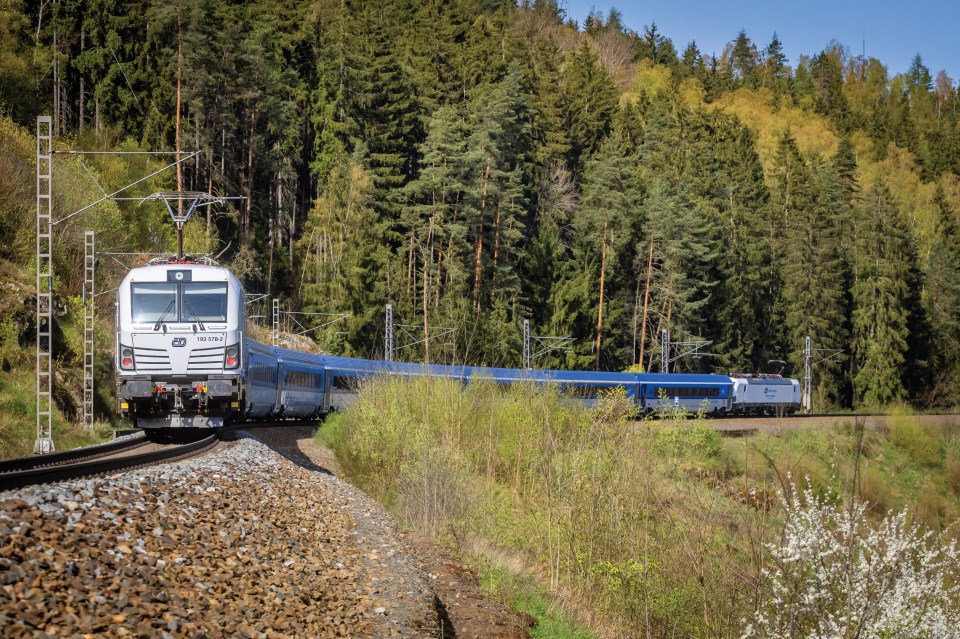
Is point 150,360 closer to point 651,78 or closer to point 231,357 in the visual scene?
point 231,357

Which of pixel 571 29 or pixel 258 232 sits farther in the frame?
pixel 571 29

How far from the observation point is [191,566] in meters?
7.68

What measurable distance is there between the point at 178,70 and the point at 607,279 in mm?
29520

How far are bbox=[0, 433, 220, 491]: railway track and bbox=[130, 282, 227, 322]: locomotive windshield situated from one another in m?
2.32

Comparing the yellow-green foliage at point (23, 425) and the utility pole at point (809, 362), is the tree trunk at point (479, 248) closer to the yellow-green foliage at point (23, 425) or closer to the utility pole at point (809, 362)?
the utility pole at point (809, 362)

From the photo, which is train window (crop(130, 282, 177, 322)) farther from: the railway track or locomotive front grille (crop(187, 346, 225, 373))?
the railway track

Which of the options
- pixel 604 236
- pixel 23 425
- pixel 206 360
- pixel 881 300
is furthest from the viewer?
pixel 881 300

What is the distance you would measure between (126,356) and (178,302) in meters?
1.36

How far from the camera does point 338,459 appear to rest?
2400 cm

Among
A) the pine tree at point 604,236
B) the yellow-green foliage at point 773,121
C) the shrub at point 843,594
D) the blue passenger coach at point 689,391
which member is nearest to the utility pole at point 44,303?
the shrub at point 843,594

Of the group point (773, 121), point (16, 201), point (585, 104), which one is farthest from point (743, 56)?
point (16, 201)

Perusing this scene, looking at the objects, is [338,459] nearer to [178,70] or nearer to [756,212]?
[178,70]

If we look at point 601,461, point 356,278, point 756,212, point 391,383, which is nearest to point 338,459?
point 391,383

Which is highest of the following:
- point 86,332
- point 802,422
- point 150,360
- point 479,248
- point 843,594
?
point 479,248
